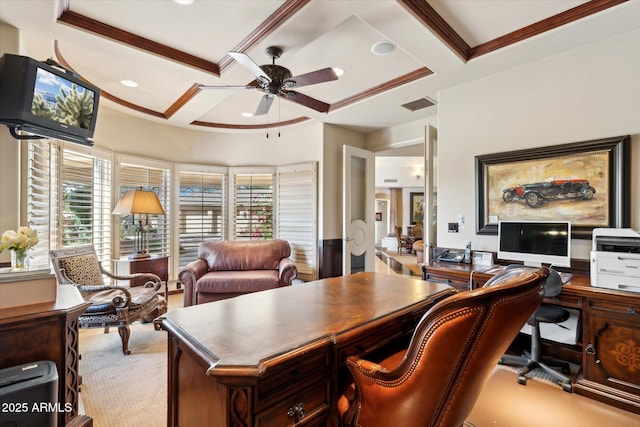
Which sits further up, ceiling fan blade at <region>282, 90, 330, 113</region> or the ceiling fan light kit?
ceiling fan blade at <region>282, 90, 330, 113</region>

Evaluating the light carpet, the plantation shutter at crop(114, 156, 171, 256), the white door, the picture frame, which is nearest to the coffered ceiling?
the plantation shutter at crop(114, 156, 171, 256)

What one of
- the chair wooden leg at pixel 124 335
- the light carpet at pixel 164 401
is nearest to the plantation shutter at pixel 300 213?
the light carpet at pixel 164 401

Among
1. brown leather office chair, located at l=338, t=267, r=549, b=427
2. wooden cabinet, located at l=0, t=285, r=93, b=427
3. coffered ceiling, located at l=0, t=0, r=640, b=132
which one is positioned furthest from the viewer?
coffered ceiling, located at l=0, t=0, r=640, b=132

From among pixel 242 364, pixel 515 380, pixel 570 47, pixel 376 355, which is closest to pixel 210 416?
pixel 242 364

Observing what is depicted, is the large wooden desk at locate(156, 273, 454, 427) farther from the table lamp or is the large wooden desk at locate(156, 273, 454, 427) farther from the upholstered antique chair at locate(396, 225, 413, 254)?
the upholstered antique chair at locate(396, 225, 413, 254)

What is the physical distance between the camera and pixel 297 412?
40.6 inches

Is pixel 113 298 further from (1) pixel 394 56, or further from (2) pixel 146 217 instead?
(1) pixel 394 56

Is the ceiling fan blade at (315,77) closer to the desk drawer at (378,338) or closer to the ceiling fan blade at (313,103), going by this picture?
the ceiling fan blade at (313,103)

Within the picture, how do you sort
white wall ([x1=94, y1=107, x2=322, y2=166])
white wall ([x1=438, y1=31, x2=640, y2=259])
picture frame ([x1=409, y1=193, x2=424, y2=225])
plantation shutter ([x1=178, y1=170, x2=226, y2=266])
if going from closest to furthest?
white wall ([x1=438, y1=31, x2=640, y2=259]) < white wall ([x1=94, y1=107, x2=322, y2=166]) < plantation shutter ([x1=178, y1=170, x2=226, y2=266]) < picture frame ([x1=409, y1=193, x2=424, y2=225])

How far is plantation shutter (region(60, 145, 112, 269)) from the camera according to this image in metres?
3.40

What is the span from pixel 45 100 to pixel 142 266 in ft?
8.31

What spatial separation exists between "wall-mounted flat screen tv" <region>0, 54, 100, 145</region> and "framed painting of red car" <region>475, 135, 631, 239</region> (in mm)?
3664

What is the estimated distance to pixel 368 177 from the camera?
4984 millimetres

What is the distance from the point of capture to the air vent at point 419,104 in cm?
373
